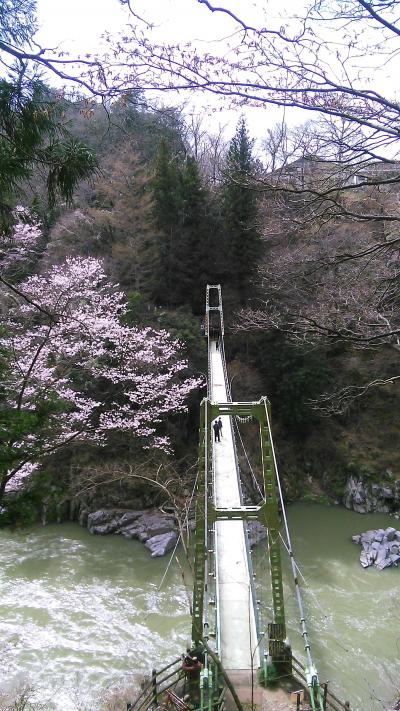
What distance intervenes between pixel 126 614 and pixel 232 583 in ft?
7.44

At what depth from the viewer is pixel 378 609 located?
683 cm

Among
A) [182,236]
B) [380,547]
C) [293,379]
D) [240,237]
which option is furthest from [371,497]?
[182,236]

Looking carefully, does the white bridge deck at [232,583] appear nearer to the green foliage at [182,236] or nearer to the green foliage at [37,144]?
the green foliage at [37,144]

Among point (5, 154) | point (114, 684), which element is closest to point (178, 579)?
point (114, 684)

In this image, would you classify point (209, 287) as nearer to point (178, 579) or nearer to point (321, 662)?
point (178, 579)

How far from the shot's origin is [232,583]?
5133 mm

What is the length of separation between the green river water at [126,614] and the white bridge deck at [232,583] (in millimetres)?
1468

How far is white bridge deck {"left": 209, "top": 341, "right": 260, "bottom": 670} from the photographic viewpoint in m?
4.29

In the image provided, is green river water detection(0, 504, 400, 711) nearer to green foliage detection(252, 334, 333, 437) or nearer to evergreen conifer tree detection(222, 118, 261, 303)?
green foliage detection(252, 334, 333, 437)

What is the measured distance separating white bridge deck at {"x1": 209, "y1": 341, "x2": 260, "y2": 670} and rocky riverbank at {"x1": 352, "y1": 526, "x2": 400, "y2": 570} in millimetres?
3312

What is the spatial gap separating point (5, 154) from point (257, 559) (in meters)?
7.66

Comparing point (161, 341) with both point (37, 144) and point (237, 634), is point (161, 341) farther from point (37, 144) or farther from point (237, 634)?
point (37, 144)

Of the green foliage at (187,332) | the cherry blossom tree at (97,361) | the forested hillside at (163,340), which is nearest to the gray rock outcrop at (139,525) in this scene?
the forested hillside at (163,340)

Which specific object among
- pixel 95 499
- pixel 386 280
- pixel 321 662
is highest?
pixel 386 280
